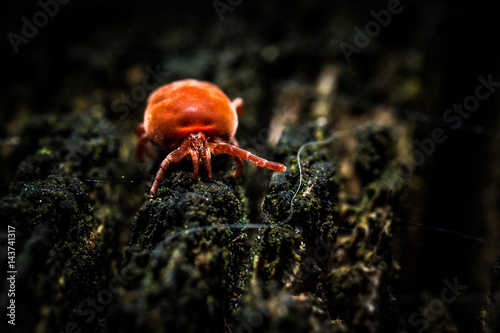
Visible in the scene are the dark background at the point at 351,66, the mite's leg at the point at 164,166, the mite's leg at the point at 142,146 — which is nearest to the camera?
the mite's leg at the point at 164,166

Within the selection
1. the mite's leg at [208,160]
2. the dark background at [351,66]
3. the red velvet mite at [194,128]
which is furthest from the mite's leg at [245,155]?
the dark background at [351,66]

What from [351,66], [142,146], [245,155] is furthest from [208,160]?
[351,66]

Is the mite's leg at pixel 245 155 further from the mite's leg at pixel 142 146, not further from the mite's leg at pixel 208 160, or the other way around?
the mite's leg at pixel 142 146

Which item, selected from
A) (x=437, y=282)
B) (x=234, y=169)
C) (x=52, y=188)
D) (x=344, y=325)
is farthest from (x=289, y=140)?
(x=437, y=282)

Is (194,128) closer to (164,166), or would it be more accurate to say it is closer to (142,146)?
(164,166)

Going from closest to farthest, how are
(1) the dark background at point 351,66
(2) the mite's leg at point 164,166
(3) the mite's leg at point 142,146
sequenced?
(2) the mite's leg at point 164,166 < (3) the mite's leg at point 142,146 < (1) the dark background at point 351,66

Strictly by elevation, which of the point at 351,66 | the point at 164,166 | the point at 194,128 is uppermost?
the point at 351,66

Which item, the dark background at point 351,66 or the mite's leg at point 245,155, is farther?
the dark background at point 351,66

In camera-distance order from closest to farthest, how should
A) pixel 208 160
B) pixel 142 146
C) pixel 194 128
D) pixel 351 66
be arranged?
pixel 208 160 → pixel 194 128 → pixel 142 146 → pixel 351 66
